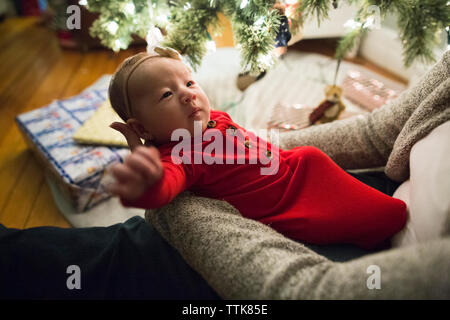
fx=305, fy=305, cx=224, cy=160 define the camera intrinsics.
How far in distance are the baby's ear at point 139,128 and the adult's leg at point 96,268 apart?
0.72ft

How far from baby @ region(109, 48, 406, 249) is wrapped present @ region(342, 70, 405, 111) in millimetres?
993

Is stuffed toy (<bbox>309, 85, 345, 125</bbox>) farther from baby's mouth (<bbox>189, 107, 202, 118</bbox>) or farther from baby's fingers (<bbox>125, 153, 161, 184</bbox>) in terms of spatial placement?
baby's fingers (<bbox>125, 153, 161, 184</bbox>)

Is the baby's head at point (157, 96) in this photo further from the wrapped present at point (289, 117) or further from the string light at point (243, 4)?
the wrapped present at point (289, 117)

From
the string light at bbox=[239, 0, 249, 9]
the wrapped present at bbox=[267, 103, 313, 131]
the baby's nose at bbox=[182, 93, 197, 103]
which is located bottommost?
the wrapped present at bbox=[267, 103, 313, 131]

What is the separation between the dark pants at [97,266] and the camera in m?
0.58

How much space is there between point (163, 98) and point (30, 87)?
5.54ft

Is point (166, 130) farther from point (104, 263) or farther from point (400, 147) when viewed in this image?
point (400, 147)

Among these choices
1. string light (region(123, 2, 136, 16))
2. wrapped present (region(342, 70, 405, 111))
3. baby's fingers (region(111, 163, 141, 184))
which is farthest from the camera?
wrapped present (region(342, 70, 405, 111))

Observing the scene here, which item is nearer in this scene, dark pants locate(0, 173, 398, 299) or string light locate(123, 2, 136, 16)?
dark pants locate(0, 173, 398, 299)

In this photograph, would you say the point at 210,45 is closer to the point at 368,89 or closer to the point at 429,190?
the point at 429,190

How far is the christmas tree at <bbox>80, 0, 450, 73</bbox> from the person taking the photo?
738mm

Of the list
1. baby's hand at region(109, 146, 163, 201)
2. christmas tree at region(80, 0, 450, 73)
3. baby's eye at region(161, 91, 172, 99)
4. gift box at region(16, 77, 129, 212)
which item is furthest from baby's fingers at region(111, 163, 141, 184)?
gift box at region(16, 77, 129, 212)
